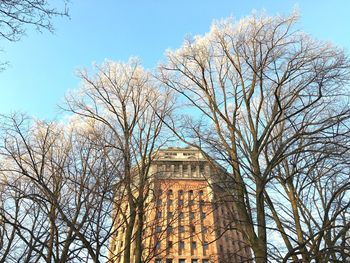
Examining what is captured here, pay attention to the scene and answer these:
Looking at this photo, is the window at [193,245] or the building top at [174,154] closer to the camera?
the building top at [174,154]

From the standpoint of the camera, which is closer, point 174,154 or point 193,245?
point 174,154

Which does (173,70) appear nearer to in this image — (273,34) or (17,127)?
(273,34)

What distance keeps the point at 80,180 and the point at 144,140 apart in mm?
3214

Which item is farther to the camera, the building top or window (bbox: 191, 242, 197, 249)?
window (bbox: 191, 242, 197, 249)

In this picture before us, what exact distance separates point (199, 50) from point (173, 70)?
1114mm

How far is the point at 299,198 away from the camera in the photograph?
1166 centimetres

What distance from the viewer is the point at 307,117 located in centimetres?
948

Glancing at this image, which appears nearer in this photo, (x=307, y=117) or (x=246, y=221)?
(x=246, y=221)

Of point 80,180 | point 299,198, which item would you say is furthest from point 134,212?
point 299,198

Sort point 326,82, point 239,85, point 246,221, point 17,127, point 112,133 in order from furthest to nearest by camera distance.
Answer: point 112,133, point 239,85, point 17,127, point 326,82, point 246,221

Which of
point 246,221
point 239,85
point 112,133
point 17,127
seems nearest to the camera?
point 246,221

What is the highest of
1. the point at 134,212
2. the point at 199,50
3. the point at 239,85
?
the point at 199,50

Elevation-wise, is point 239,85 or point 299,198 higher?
point 239,85

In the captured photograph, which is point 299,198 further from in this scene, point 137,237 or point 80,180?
point 80,180
